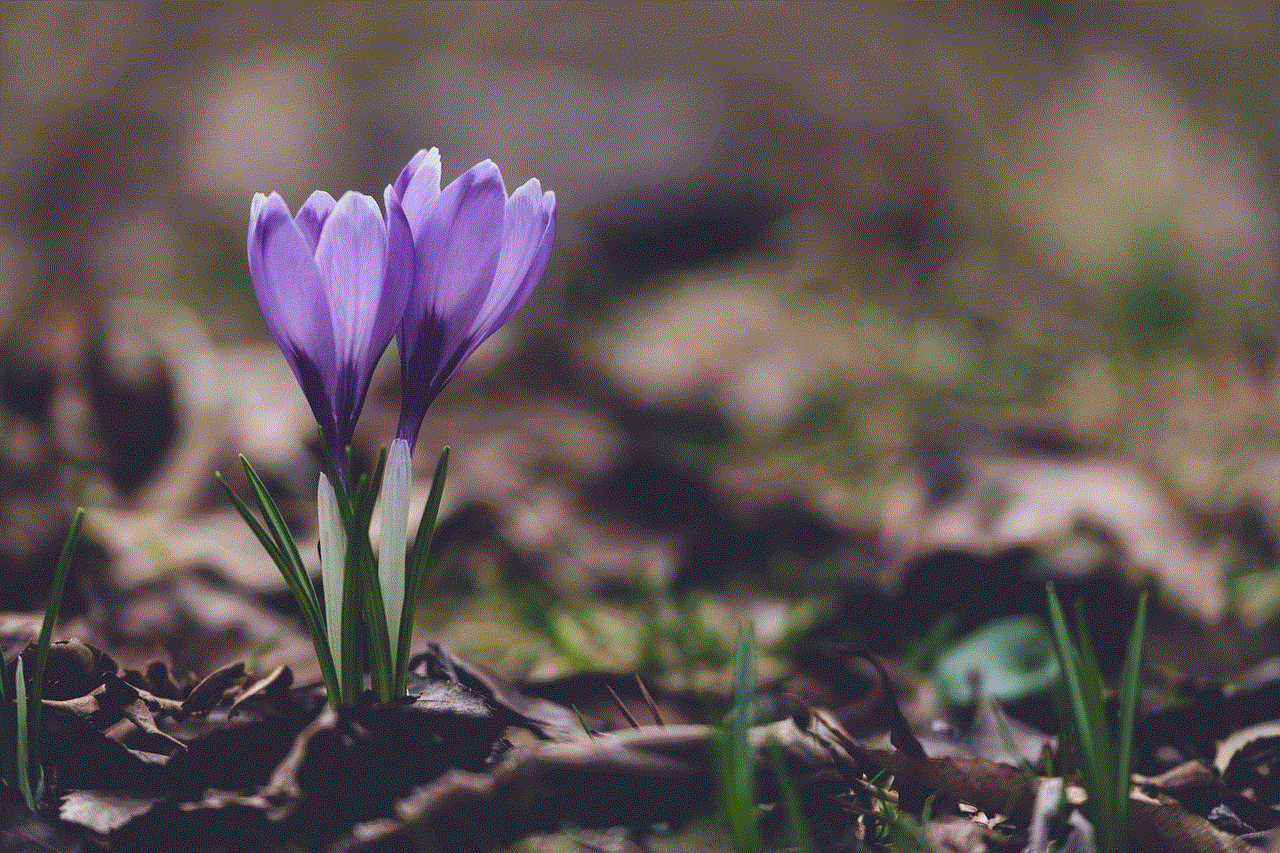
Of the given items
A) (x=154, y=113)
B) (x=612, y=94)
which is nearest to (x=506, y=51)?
(x=612, y=94)

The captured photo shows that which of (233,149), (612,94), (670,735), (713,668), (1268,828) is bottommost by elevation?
(713,668)

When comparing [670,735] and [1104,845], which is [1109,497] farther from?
[670,735]

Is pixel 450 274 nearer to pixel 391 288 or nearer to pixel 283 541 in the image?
pixel 391 288

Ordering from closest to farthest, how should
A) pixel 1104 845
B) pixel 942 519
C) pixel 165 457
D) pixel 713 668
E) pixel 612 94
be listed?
pixel 1104 845
pixel 713 668
pixel 942 519
pixel 165 457
pixel 612 94

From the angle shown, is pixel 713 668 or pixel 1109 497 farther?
pixel 1109 497

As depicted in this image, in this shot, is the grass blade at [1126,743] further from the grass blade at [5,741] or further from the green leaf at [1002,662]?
the grass blade at [5,741]

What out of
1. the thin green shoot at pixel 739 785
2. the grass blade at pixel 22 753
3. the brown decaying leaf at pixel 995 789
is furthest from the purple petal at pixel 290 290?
the brown decaying leaf at pixel 995 789

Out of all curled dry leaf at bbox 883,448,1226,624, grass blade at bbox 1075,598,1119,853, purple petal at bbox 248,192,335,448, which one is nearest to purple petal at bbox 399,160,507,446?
purple petal at bbox 248,192,335,448
